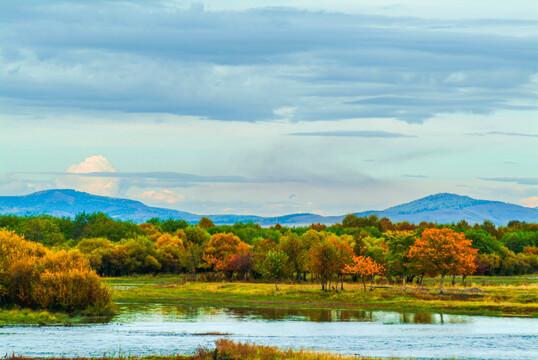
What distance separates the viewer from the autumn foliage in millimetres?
76938

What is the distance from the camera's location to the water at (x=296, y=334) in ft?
181

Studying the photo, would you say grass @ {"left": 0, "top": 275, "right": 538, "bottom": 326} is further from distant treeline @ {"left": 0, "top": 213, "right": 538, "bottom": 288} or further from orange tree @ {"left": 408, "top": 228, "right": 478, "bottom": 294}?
distant treeline @ {"left": 0, "top": 213, "right": 538, "bottom": 288}

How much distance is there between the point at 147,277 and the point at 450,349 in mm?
105989

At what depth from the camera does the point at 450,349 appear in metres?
58.0

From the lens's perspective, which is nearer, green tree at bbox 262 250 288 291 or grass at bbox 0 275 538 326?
grass at bbox 0 275 538 326

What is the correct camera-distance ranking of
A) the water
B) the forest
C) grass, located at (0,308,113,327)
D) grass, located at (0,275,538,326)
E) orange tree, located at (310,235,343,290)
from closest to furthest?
the water → grass, located at (0,308,113,327) → the forest → grass, located at (0,275,538,326) → orange tree, located at (310,235,343,290)

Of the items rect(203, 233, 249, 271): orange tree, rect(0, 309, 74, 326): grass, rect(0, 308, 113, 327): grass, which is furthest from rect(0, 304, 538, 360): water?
rect(203, 233, 249, 271): orange tree

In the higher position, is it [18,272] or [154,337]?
[18,272]

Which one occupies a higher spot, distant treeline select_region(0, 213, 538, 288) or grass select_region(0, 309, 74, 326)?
distant treeline select_region(0, 213, 538, 288)

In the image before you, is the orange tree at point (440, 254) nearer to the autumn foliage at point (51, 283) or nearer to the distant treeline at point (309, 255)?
Answer: the distant treeline at point (309, 255)

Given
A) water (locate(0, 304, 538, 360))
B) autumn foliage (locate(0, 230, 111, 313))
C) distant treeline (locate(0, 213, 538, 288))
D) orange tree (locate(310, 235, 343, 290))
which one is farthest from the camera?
distant treeline (locate(0, 213, 538, 288))

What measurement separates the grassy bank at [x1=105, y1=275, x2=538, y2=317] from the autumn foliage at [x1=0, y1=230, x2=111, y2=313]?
1976 cm

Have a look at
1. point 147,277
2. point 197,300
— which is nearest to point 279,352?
point 197,300

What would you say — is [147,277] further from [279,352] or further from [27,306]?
A: [279,352]
